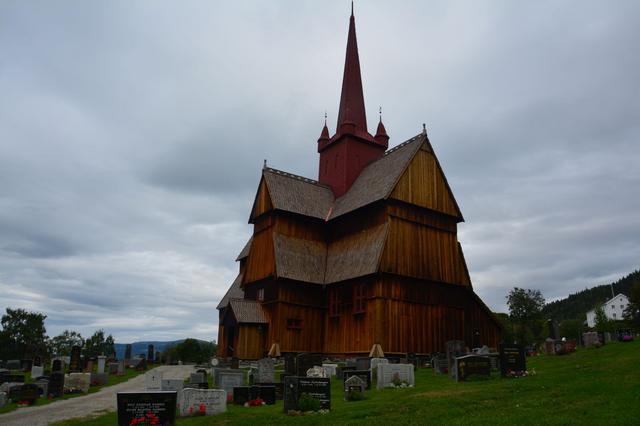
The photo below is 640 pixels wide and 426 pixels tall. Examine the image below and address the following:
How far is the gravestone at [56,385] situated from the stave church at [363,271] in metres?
11.4

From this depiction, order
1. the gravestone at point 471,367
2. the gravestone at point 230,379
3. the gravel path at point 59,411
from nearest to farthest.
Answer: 1. the gravel path at point 59,411
2. the gravestone at point 471,367
3. the gravestone at point 230,379

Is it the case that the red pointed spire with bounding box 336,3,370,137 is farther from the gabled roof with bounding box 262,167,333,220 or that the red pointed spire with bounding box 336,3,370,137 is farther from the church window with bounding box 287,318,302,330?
the church window with bounding box 287,318,302,330

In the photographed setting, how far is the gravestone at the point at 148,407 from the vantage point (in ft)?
38.2

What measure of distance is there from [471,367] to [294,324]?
1563 cm

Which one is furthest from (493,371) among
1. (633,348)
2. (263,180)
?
(263,180)

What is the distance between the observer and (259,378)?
2052cm

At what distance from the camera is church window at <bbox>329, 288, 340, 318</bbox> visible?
31958mm

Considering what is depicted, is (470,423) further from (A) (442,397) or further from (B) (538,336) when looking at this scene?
(B) (538,336)

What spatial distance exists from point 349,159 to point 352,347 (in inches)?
595

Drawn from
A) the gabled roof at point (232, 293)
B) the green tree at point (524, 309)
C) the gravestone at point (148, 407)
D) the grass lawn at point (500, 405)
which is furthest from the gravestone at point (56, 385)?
the green tree at point (524, 309)

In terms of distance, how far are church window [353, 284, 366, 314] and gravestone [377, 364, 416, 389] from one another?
415 inches

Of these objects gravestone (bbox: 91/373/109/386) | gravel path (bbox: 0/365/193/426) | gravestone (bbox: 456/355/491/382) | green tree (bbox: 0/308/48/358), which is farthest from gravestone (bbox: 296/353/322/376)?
green tree (bbox: 0/308/48/358)

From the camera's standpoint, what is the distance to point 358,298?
1185 inches

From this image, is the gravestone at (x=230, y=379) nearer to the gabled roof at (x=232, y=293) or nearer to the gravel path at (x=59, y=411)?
the gravel path at (x=59, y=411)
